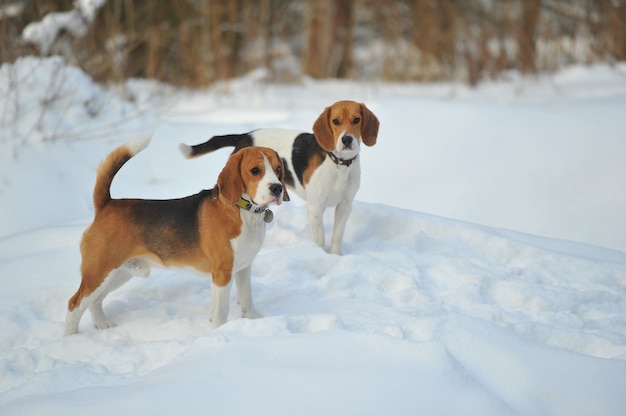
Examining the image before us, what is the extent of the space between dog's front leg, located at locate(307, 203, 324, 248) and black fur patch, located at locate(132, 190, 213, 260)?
1.43m

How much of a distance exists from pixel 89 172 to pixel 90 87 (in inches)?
63.6

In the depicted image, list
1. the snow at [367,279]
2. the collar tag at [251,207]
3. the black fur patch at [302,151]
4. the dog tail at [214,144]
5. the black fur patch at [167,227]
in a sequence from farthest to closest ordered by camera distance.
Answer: the black fur patch at [302,151], the dog tail at [214,144], the black fur patch at [167,227], the collar tag at [251,207], the snow at [367,279]

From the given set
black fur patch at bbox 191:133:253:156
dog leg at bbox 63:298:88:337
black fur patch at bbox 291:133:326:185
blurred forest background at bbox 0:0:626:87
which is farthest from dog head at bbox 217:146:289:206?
blurred forest background at bbox 0:0:626:87

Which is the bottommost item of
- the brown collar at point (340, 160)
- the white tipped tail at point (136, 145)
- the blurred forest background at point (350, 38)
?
the brown collar at point (340, 160)

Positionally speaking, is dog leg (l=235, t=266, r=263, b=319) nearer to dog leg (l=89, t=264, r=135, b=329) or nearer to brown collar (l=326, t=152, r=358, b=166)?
dog leg (l=89, t=264, r=135, b=329)

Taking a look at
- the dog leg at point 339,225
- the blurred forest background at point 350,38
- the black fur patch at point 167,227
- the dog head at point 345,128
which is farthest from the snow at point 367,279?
the blurred forest background at point 350,38

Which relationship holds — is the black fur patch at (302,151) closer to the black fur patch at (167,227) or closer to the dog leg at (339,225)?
the dog leg at (339,225)

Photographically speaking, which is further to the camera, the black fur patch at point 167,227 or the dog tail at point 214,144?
the dog tail at point 214,144

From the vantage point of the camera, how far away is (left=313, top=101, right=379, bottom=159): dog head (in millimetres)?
4691

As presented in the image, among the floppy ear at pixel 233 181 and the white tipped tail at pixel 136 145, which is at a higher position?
the white tipped tail at pixel 136 145

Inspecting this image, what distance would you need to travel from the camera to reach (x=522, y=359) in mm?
3314

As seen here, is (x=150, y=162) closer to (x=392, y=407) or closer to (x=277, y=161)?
(x=277, y=161)

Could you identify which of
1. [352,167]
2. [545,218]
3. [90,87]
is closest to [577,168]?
[545,218]

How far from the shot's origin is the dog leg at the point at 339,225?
5.19 metres
